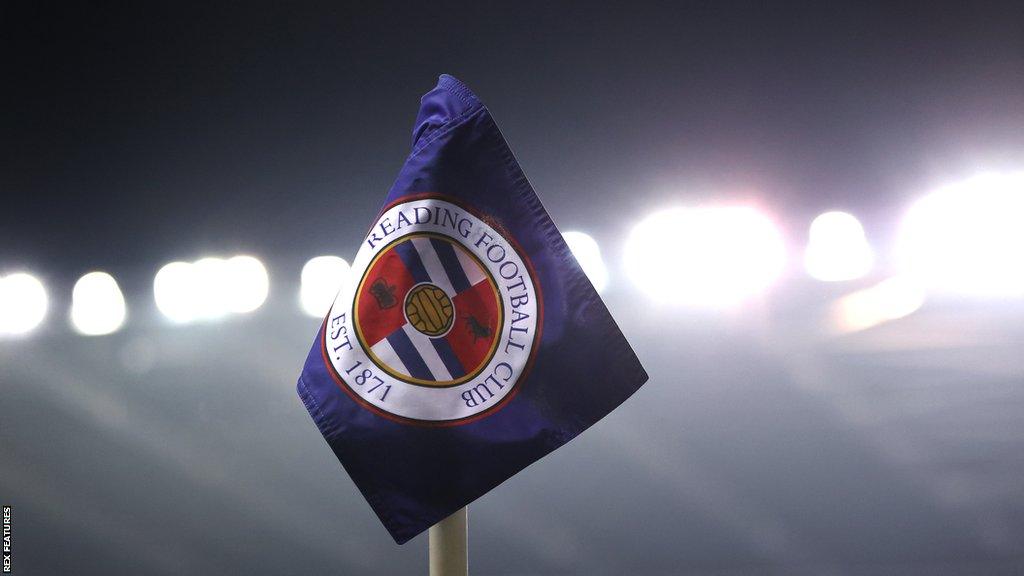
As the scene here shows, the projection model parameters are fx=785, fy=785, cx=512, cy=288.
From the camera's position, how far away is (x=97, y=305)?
2.97 meters

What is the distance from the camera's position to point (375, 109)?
115 inches

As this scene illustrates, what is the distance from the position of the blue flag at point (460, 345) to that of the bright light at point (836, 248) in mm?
2281

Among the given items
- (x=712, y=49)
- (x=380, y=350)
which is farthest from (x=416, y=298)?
(x=712, y=49)

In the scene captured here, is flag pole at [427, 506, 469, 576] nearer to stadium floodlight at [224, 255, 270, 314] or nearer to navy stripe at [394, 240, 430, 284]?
navy stripe at [394, 240, 430, 284]

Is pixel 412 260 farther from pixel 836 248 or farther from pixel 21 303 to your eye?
pixel 21 303

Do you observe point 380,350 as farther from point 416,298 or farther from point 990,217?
point 990,217

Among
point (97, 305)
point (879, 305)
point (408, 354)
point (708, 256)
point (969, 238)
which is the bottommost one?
point (408, 354)

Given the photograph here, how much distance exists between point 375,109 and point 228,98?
0.56 metres

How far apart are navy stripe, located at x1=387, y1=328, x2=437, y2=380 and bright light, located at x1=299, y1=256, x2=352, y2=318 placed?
2209 millimetres

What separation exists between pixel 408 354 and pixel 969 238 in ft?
8.62

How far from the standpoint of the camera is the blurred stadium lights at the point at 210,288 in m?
2.91

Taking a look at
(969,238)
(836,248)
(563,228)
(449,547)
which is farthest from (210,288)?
(969,238)

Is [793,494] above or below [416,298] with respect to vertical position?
above

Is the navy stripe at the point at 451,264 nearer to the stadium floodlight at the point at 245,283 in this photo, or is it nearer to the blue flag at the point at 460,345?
the blue flag at the point at 460,345
